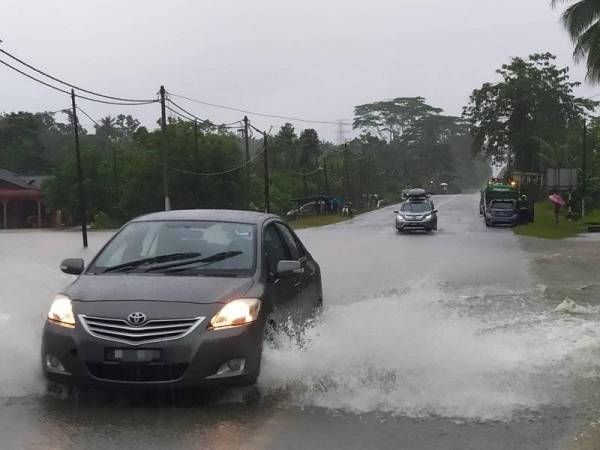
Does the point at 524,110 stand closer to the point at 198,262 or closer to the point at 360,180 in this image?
the point at 360,180

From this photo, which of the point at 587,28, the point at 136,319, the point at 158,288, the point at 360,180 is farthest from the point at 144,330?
the point at 360,180

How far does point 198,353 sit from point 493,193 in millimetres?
37092

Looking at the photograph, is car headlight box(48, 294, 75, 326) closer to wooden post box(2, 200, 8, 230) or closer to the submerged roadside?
the submerged roadside

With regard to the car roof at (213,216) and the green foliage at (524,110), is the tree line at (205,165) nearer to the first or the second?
the green foliage at (524,110)

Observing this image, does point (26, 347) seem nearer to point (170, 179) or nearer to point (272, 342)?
point (272, 342)

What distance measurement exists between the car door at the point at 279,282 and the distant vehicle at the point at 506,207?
32.3 m

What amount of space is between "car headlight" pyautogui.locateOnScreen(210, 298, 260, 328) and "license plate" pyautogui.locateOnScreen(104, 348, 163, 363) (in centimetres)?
43

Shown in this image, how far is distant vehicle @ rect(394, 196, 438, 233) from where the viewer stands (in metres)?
34.8

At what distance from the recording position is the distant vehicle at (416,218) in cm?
3475

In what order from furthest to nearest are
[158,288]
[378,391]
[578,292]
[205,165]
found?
1. [205,165]
2. [578,292]
3. [378,391]
4. [158,288]

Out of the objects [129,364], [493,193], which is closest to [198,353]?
[129,364]

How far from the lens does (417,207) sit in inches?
1415

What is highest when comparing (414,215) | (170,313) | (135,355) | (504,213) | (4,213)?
(170,313)

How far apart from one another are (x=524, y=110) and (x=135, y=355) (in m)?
66.5
